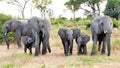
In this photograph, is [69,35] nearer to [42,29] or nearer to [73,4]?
[42,29]

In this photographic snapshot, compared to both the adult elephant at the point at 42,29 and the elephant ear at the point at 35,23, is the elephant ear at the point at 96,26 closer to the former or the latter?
the adult elephant at the point at 42,29

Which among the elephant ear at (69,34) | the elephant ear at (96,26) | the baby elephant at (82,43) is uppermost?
the elephant ear at (96,26)

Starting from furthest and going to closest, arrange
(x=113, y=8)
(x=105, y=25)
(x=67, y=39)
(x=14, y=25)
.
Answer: (x=113, y=8)
(x=14, y=25)
(x=67, y=39)
(x=105, y=25)

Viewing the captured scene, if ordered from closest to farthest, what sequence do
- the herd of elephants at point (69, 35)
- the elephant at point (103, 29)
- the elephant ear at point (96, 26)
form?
the elephant at point (103, 29), the herd of elephants at point (69, 35), the elephant ear at point (96, 26)

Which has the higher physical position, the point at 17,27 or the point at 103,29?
the point at 103,29

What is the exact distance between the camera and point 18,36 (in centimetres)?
1944

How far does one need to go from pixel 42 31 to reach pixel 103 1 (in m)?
47.6

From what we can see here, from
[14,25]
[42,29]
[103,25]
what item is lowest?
[14,25]

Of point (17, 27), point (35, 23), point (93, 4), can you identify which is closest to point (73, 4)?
point (93, 4)

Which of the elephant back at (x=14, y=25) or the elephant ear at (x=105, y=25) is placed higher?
the elephant ear at (x=105, y=25)

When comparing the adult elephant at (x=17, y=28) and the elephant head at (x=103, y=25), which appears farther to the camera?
the adult elephant at (x=17, y=28)

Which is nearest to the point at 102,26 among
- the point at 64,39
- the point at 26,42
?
the point at 64,39

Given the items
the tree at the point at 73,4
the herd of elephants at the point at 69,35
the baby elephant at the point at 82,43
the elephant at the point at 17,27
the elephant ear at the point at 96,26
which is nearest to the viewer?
the herd of elephants at the point at 69,35

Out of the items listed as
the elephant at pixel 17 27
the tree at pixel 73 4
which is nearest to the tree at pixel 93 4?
the tree at pixel 73 4
